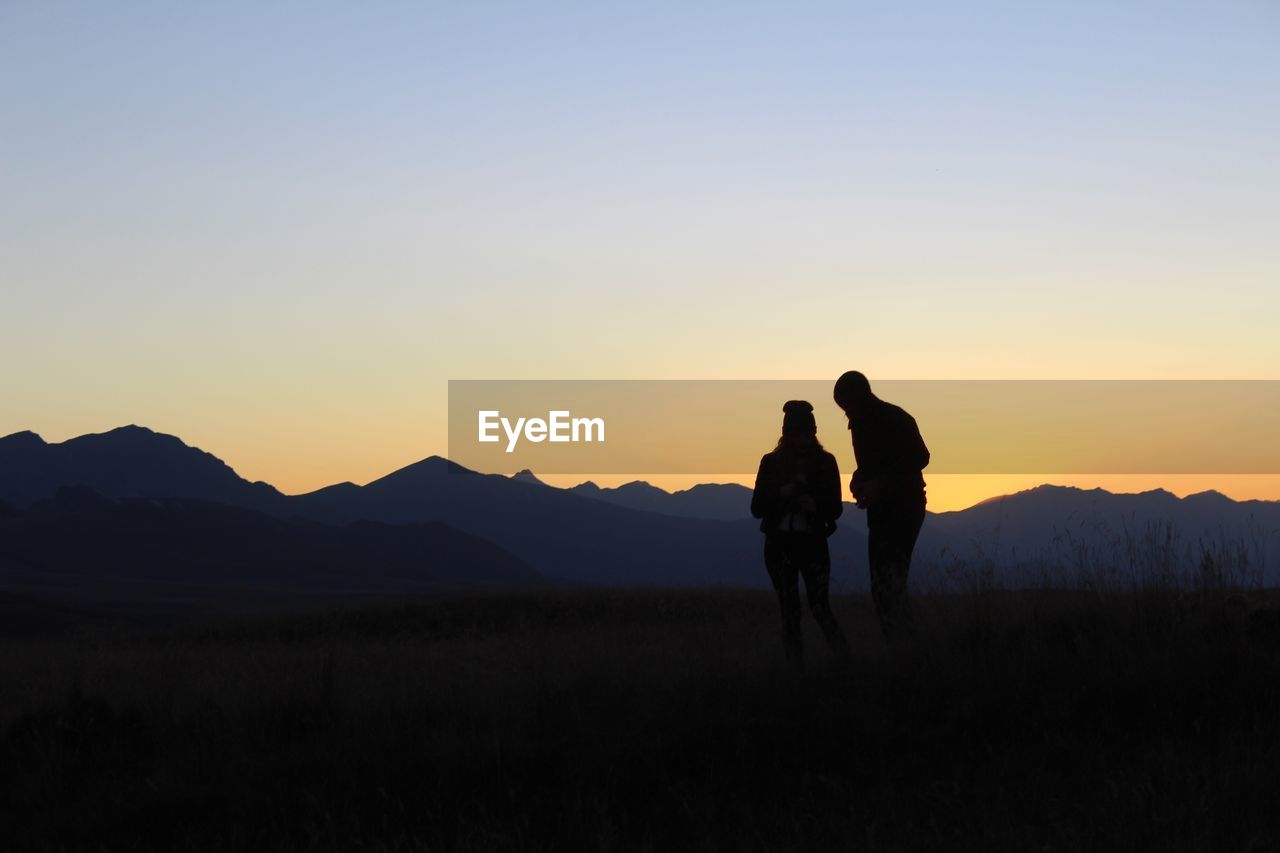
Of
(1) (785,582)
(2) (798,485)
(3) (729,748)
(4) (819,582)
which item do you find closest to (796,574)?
(1) (785,582)

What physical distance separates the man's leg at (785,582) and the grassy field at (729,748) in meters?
0.51

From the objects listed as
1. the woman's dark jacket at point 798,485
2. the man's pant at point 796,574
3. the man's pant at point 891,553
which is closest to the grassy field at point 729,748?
the man's pant at point 891,553

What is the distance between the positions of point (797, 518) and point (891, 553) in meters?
0.73

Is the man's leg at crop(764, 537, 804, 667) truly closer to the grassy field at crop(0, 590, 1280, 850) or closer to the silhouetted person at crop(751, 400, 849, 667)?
the silhouetted person at crop(751, 400, 849, 667)

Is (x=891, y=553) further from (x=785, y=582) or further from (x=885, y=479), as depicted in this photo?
(x=785, y=582)

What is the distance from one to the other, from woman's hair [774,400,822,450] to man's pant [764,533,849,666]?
0.68 meters

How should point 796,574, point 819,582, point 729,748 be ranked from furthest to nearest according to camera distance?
point 796,574 → point 819,582 → point 729,748

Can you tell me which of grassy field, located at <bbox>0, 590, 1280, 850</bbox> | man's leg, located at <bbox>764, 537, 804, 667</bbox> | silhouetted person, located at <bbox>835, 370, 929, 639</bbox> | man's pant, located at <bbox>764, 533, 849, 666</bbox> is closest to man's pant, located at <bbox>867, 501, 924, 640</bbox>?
silhouetted person, located at <bbox>835, 370, 929, 639</bbox>

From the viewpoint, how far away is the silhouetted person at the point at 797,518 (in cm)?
866

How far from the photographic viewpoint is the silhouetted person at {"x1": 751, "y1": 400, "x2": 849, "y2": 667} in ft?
28.4

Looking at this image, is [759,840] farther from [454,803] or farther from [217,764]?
[217,764]

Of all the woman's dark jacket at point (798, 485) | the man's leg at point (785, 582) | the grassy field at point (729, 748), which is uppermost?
the woman's dark jacket at point (798, 485)

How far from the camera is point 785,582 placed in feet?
28.7

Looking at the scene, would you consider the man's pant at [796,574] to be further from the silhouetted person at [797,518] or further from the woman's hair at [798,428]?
the woman's hair at [798,428]
